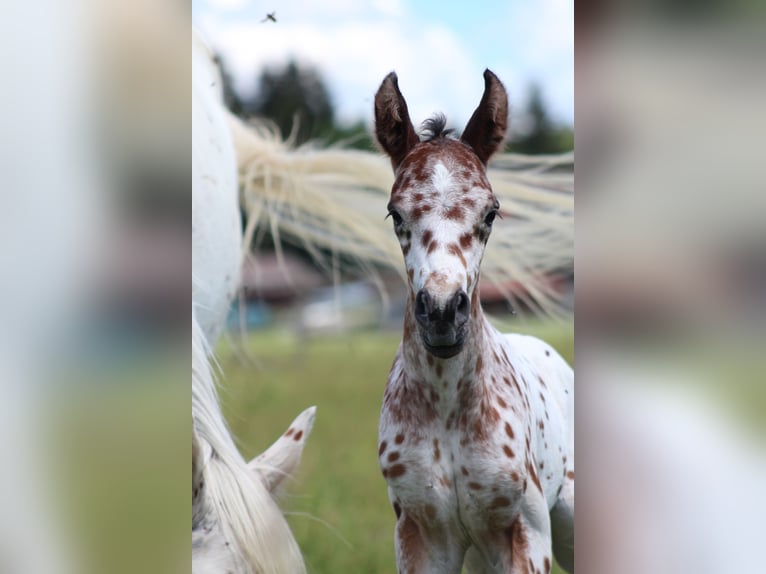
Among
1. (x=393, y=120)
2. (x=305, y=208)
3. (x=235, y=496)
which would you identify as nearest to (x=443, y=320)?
(x=393, y=120)

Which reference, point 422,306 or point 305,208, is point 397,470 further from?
point 305,208

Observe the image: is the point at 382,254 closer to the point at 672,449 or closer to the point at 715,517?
the point at 672,449

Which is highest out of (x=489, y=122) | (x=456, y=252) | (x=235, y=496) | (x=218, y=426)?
(x=489, y=122)

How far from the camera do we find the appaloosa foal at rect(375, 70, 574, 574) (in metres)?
1.72

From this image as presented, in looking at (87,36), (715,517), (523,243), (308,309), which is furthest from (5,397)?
(715,517)

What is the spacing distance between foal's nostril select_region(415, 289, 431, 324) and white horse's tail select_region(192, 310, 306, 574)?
671 mm

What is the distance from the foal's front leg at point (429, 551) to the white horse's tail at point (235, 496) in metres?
0.31

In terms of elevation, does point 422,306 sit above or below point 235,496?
above

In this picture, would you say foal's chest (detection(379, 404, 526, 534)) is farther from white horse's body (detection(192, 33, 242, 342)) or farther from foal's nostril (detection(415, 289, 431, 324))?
white horse's body (detection(192, 33, 242, 342))

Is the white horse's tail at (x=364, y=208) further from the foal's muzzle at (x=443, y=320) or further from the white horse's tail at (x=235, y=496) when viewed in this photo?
the foal's muzzle at (x=443, y=320)

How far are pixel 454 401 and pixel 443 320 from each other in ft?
0.85

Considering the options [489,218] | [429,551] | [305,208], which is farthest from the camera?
[305,208]

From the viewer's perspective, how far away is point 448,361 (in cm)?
179

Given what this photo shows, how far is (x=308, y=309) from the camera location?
7.55ft
